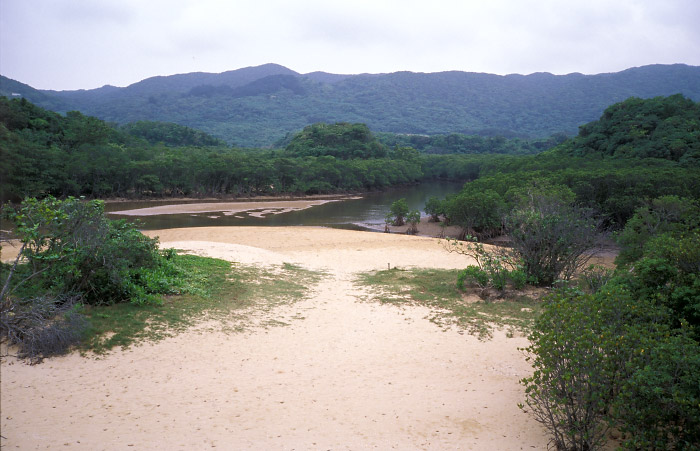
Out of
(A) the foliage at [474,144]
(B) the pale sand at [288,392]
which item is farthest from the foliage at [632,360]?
Answer: (A) the foliage at [474,144]

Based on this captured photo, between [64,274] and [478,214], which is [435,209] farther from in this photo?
[64,274]

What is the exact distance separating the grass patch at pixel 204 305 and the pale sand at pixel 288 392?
1.52 feet

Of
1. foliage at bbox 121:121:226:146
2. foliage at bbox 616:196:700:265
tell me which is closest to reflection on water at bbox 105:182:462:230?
foliage at bbox 616:196:700:265

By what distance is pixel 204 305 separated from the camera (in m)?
10.3

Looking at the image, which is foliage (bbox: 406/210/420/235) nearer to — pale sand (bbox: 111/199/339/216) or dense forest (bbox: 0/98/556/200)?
pale sand (bbox: 111/199/339/216)

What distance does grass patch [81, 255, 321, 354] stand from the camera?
8227 mm

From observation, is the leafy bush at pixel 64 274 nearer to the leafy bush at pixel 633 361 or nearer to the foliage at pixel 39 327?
the foliage at pixel 39 327

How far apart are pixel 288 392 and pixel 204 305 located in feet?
14.1

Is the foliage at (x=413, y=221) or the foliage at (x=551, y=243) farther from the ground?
the foliage at (x=551, y=243)

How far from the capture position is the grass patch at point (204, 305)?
8227mm

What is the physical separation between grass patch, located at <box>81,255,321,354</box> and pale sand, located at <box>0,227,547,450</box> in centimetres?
46

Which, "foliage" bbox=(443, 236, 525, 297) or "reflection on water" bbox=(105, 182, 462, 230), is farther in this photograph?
"reflection on water" bbox=(105, 182, 462, 230)

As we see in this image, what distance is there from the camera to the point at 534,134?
183500 millimetres

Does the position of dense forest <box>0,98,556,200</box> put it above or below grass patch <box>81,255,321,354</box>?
above
